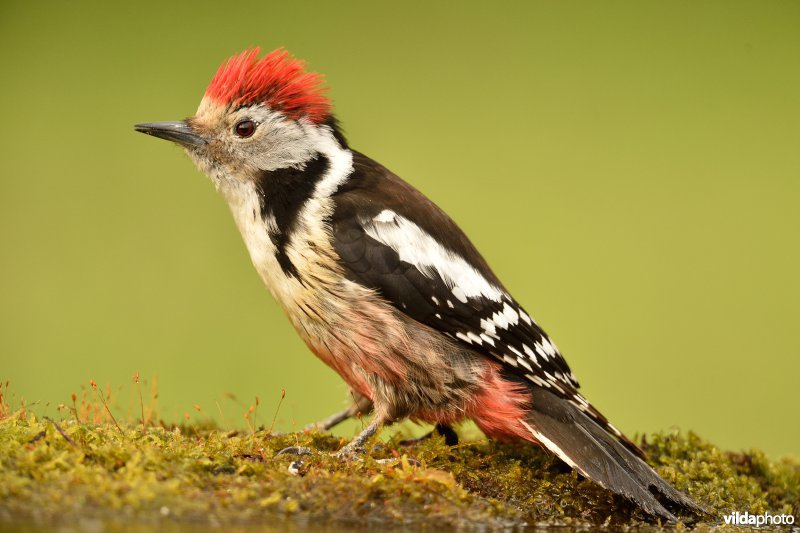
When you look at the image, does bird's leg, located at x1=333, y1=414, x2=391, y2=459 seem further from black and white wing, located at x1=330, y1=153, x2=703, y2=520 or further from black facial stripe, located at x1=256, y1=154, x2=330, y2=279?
black facial stripe, located at x1=256, y1=154, x2=330, y2=279

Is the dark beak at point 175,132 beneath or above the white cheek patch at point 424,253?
above

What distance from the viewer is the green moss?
2217mm

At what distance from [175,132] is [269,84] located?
492mm

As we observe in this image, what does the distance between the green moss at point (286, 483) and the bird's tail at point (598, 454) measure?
98mm

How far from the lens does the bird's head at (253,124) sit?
377cm

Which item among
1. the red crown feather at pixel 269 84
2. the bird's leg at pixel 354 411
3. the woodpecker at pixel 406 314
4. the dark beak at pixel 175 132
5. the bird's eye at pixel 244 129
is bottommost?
the bird's leg at pixel 354 411

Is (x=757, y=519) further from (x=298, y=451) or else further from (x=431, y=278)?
(x=298, y=451)

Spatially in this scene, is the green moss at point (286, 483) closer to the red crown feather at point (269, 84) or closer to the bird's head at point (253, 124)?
the bird's head at point (253, 124)

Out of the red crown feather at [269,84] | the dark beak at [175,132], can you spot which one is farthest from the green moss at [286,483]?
the red crown feather at [269,84]

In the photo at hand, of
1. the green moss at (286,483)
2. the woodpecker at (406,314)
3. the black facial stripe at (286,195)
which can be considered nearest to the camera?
the green moss at (286,483)

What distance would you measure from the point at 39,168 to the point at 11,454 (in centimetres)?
549

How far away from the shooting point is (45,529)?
1.97 m

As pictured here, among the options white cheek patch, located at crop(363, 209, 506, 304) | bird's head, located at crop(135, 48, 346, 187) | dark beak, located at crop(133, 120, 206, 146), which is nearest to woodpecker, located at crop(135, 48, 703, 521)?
white cheek patch, located at crop(363, 209, 506, 304)

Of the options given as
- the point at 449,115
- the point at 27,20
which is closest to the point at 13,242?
the point at 27,20
